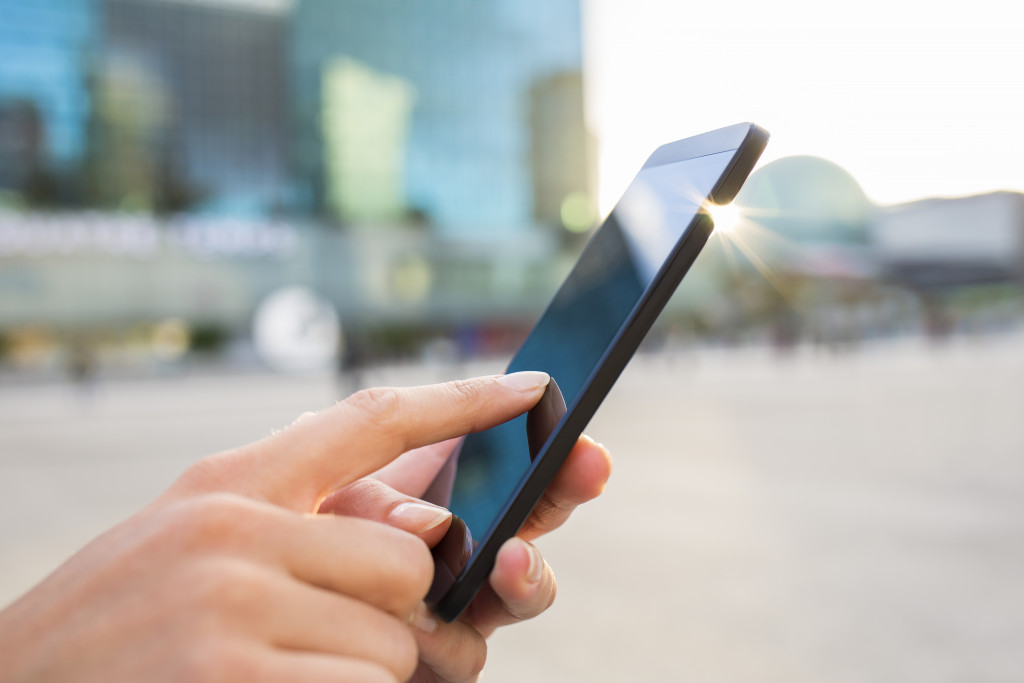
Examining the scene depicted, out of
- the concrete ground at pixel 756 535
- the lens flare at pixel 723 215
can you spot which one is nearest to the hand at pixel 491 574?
the lens flare at pixel 723 215

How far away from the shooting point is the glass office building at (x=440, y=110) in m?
48.8

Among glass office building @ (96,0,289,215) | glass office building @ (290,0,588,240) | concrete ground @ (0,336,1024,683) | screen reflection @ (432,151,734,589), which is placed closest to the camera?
screen reflection @ (432,151,734,589)

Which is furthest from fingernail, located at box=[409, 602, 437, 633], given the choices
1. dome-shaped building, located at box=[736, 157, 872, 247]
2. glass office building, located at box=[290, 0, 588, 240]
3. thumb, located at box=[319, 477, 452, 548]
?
dome-shaped building, located at box=[736, 157, 872, 247]

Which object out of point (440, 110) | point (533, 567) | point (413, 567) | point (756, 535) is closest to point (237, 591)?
point (413, 567)

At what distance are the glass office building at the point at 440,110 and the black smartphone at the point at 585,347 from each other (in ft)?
160

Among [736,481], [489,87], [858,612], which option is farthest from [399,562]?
[489,87]

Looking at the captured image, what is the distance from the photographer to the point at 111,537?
34.5 inches

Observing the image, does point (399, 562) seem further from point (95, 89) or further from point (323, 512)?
point (95, 89)

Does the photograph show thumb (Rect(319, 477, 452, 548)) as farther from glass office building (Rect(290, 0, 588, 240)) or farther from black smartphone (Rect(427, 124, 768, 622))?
glass office building (Rect(290, 0, 588, 240))

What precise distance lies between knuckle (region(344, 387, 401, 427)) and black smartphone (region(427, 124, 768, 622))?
0.29 meters

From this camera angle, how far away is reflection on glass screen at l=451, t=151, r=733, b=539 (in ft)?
4.31

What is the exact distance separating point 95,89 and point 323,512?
162 feet

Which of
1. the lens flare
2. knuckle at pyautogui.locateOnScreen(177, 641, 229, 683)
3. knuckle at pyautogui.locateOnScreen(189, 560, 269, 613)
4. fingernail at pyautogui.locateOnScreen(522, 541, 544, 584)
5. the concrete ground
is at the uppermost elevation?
the lens flare

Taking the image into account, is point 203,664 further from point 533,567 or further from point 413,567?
point 533,567
